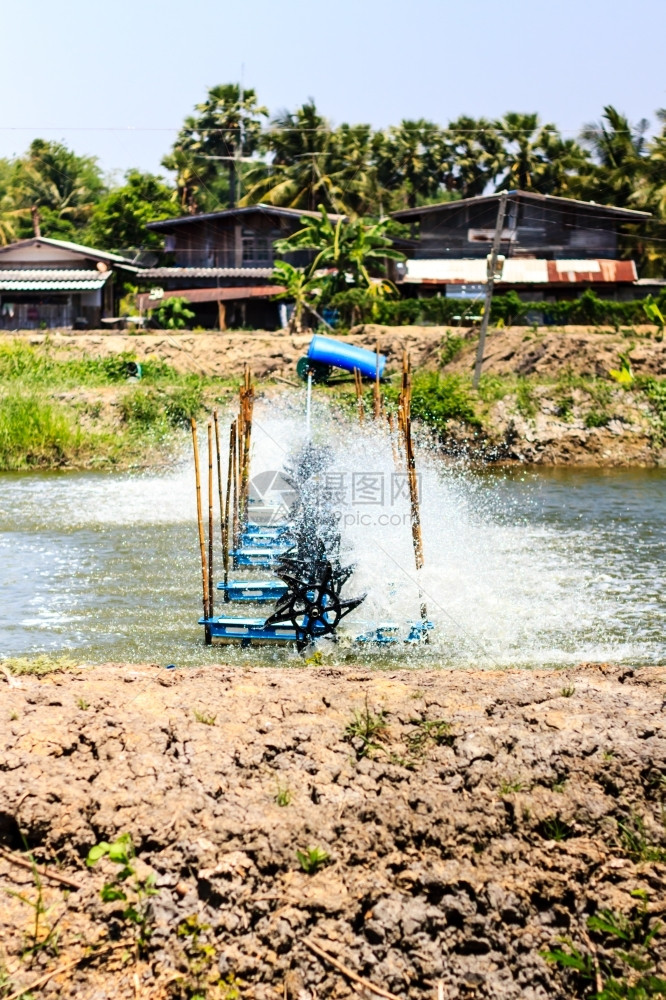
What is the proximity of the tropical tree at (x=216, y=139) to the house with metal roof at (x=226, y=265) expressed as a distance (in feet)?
53.9

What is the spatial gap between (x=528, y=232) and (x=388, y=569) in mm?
35477

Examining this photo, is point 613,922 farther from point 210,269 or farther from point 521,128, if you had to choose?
point 521,128

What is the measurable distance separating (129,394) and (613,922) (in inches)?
1008

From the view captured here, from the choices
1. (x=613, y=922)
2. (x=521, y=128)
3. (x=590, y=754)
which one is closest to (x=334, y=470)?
(x=590, y=754)

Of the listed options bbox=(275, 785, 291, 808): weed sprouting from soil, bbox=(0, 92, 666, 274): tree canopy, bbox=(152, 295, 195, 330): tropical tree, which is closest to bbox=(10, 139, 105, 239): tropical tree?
bbox=(0, 92, 666, 274): tree canopy

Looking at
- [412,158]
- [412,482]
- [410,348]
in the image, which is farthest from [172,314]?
[412,482]

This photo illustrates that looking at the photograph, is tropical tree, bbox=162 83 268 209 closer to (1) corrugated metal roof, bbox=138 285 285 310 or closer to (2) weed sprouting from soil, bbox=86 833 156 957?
(1) corrugated metal roof, bbox=138 285 285 310

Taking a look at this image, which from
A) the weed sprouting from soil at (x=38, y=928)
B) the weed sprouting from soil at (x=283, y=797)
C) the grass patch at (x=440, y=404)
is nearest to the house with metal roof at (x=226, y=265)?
the grass patch at (x=440, y=404)

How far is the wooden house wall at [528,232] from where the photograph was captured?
46500 mm

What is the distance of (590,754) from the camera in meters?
6.43

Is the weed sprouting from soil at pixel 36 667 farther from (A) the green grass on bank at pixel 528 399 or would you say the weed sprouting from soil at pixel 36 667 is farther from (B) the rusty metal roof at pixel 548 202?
(B) the rusty metal roof at pixel 548 202

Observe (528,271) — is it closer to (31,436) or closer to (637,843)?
(31,436)

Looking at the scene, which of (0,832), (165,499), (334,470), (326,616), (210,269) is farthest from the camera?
(210,269)

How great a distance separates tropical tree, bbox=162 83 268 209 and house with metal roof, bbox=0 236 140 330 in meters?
18.9
